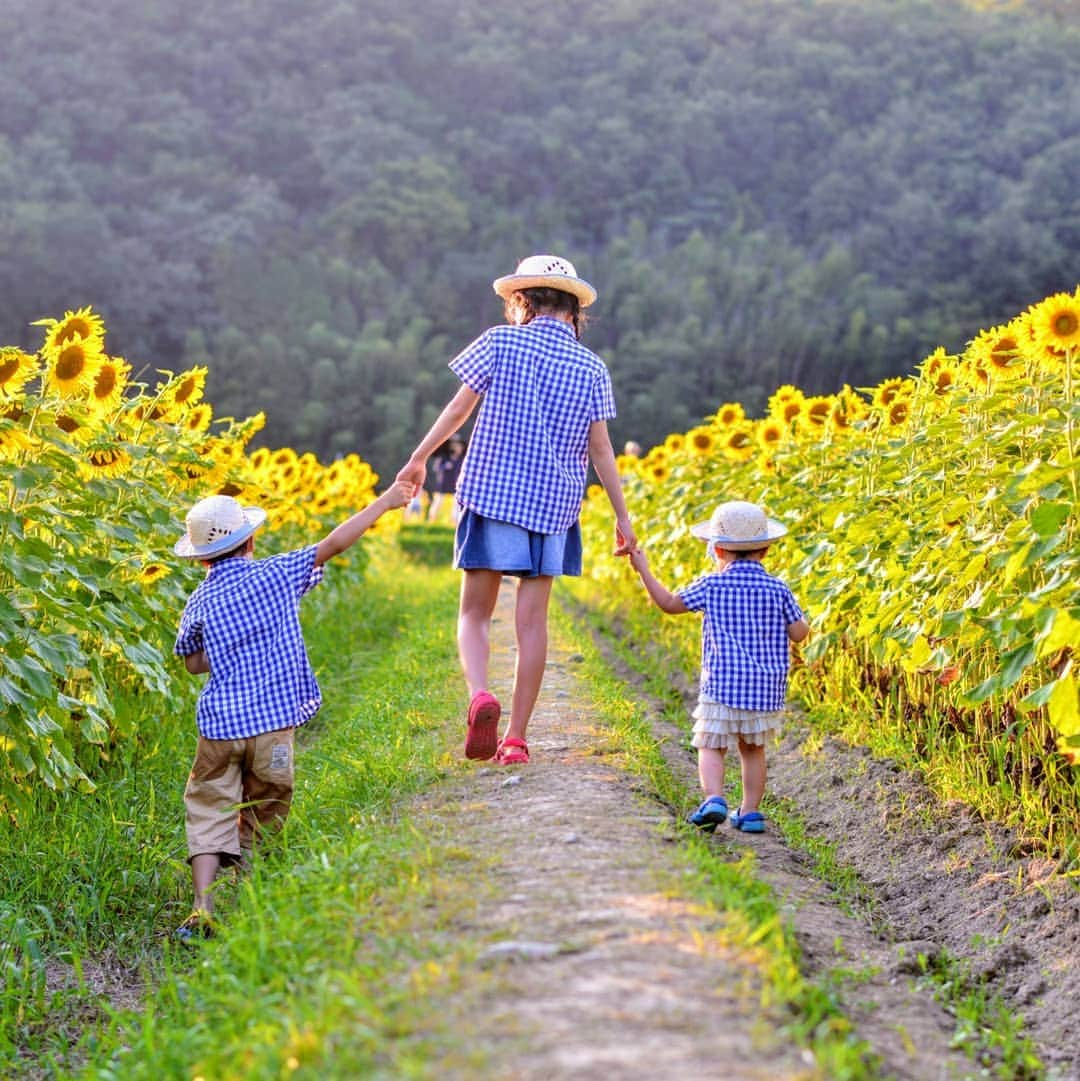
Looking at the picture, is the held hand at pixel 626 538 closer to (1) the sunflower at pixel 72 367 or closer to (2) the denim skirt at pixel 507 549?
(2) the denim skirt at pixel 507 549

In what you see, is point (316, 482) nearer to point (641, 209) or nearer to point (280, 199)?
point (280, 199)

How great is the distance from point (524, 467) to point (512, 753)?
90 centimetres

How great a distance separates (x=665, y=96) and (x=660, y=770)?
7099cm

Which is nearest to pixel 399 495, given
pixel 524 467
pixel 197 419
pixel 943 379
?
pixel 524 467

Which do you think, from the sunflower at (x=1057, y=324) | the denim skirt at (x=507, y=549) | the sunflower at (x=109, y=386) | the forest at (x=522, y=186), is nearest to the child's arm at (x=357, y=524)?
the denim skirt at (x=507, y=549)

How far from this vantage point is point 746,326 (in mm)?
54438

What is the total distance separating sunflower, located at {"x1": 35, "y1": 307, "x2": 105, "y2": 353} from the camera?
5055 mm

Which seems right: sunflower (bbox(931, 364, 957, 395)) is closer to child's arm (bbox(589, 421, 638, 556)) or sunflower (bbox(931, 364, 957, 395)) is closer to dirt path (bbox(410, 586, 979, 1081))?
child's arm (bbox(589, 421, 638, 556))

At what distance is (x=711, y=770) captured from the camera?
15.9 ft

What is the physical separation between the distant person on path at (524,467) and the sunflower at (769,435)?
372 centimetres

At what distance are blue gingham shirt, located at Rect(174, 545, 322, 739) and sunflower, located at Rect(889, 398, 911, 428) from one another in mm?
3343

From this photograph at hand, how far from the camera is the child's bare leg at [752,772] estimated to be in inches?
194

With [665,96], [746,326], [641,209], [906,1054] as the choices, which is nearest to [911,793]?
[906,1054]

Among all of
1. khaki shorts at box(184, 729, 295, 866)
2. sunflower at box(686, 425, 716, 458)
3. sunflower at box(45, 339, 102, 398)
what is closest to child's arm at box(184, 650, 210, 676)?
khaki shorts at box(184, 729, 295, 866)
